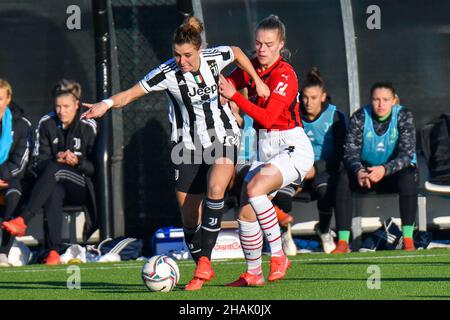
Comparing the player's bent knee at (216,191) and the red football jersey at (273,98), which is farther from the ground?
the red football jersey at (273,98)

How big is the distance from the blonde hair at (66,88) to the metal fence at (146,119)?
82 cm

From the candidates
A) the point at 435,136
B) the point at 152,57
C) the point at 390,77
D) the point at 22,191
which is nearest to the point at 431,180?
the point at 435,136

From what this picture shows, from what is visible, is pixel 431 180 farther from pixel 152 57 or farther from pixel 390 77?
pixel 152 57

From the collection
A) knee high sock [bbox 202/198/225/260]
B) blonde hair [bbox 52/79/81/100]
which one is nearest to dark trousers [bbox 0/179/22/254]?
blonde hair [bbox 52/79/81/100]

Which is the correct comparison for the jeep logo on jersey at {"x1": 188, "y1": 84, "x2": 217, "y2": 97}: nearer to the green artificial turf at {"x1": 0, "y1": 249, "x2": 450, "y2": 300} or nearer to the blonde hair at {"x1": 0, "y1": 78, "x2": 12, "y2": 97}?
the green artificial turf at {"x1": 0, "y1": 249, "x2": 450, "y2": 300}

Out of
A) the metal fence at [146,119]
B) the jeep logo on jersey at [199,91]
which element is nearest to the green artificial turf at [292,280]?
the jeep logo on jersey at [199,91]

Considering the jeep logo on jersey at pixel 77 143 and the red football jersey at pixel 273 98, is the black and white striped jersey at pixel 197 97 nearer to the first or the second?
the red football jersey at pixel 273 98

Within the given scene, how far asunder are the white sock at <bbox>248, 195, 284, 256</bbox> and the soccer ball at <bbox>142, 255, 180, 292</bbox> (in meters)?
0.75

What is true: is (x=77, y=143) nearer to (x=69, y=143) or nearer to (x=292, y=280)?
(x=69, y=143)

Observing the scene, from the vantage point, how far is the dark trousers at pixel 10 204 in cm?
1129

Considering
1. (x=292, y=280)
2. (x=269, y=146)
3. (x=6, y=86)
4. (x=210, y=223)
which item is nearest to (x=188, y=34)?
(x=269, y=146)

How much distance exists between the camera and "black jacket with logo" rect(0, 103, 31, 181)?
11461 millimetres

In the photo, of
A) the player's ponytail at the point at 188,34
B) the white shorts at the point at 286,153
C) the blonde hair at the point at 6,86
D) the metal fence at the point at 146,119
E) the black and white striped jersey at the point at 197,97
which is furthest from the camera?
the metal fence at the point at 146,119

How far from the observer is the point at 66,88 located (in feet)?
38.2
